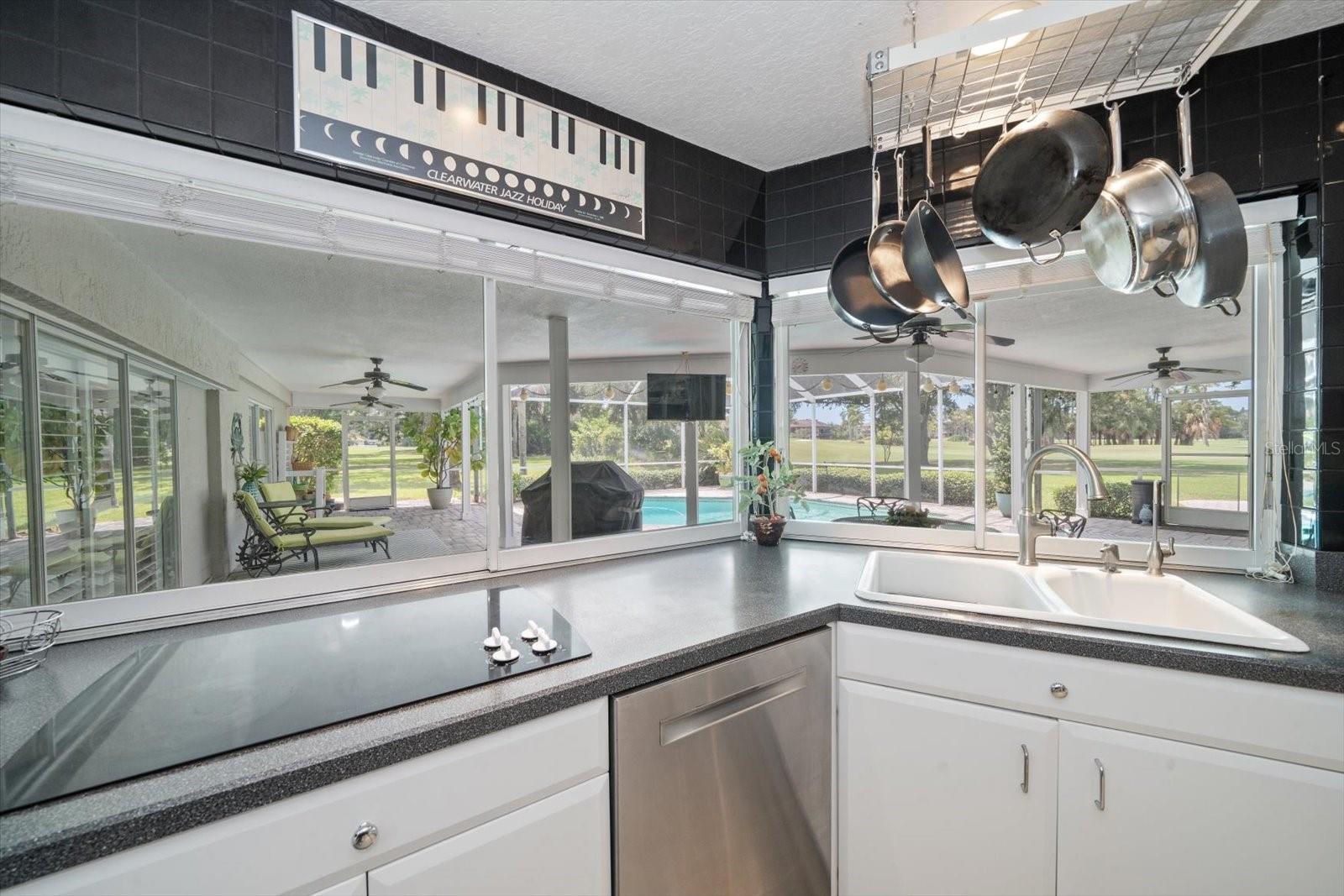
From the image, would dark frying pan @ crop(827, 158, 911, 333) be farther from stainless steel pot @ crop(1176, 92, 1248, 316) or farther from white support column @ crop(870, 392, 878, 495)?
stainless steel pot @ crop(1176, 92, 1248, 316)

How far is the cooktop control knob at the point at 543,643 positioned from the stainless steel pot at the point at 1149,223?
160 centimetres

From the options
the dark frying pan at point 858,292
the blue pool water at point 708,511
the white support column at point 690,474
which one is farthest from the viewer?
the white support column at point 690,474

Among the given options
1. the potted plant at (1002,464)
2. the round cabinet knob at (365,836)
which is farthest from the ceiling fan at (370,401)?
the potted plant at (1002,464)

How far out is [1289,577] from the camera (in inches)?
69.7

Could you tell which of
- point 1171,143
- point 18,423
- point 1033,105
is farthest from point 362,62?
point 1171,143

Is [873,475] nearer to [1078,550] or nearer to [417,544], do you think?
[1078,550]

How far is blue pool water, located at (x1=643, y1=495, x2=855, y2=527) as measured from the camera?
2.50 meters

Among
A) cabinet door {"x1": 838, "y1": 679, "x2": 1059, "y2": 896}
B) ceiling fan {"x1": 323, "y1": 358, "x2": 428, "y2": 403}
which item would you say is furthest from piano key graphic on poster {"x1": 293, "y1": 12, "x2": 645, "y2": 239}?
cabinet door {"x1": 838, "y1": 679, "x2": 1059, "y2": 896}

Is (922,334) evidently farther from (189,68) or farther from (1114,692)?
(189,68)

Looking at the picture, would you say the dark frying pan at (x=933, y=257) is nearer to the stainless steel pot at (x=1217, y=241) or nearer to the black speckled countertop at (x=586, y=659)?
the stainless steel pot at (x=1217, y=241)

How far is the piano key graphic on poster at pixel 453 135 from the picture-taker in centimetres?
157

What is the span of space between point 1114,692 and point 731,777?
2.77ft

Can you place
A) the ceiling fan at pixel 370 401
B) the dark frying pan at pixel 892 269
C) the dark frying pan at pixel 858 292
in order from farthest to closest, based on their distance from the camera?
the dark frying pan at pixel 858 292 → the dark frying pan at pixel 892 269 → the ceiling fan at pixel 370 401

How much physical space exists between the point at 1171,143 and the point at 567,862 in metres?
2.47
